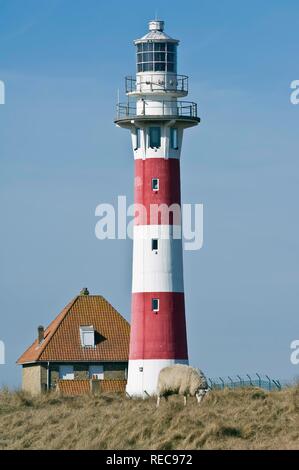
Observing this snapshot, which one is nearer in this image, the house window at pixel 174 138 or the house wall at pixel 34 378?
the house window at pixel 174 138

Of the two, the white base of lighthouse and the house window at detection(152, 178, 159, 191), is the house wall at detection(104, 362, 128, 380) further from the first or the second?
the house window at detection(152, 178, 159, 191)

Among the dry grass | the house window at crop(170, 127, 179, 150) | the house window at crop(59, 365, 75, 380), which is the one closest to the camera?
the dry grass

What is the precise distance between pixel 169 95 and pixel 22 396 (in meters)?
10.7

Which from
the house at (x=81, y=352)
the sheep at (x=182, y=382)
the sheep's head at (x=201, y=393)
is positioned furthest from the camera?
the house at (x=81, y=352)

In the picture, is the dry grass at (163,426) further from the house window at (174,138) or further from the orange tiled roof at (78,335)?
the orange tiled roof at (78,335)

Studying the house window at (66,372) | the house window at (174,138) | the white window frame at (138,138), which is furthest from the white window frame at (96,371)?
the house window at (174,138)

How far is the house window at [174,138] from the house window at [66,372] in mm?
10199

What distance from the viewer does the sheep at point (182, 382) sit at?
50438 mm

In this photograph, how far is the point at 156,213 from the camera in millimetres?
56375

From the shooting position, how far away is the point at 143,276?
5644 centimetres

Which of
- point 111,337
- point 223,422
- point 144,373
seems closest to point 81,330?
point 111,337

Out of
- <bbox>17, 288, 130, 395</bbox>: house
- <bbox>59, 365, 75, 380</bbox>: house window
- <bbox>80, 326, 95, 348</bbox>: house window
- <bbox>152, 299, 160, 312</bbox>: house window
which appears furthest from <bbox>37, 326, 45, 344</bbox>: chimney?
<bbox>152, 299, 160, 312</bbox>: house window

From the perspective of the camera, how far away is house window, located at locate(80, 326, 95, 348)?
212 ft
